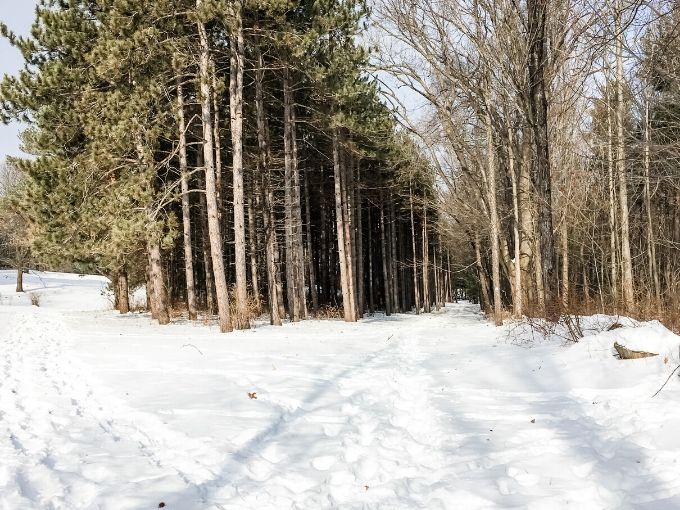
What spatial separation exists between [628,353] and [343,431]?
3901mm

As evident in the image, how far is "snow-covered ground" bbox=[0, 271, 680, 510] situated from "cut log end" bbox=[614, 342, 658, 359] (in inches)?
4.2

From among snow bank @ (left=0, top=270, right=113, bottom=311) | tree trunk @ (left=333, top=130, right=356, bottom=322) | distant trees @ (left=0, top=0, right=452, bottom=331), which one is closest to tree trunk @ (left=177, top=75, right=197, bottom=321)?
distant trees @ (left=0, top=0, right=452, bottom=331)

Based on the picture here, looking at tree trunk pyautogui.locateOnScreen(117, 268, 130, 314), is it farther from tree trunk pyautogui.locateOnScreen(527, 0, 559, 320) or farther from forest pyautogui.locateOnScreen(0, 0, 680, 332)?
tree trunk pyautogui.locateOnScreen(527, 0, 559, 320)

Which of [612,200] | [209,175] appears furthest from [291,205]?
[612,200]

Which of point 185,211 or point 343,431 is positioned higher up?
point 185,211

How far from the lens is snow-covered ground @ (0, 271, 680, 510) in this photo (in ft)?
10.1

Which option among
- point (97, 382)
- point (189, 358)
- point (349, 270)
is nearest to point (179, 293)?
point (349, 270)

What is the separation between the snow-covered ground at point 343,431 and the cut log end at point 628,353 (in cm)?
11

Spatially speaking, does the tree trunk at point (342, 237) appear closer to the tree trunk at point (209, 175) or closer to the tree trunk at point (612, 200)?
the tree trunk at point (209, 175)

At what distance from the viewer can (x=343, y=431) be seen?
450 cm

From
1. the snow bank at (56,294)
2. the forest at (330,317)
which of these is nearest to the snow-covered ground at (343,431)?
the forest at (330,317)

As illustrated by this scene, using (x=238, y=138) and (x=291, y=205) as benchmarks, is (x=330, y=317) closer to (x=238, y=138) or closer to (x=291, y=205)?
(x=291, y=205)

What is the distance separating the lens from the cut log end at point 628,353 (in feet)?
18.8

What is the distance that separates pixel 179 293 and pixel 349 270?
11997 mm
